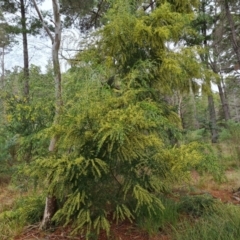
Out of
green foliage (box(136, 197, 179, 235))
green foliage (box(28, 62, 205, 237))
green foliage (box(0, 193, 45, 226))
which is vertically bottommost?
green foliage (box(136, 197, 179, 235))

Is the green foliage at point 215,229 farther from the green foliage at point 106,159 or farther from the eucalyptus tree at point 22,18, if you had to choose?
the eucalyptus tree at point 22,18

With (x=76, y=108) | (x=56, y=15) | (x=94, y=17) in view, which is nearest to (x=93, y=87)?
(x=76, y=108)

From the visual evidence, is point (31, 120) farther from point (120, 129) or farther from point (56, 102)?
point (120, 129)

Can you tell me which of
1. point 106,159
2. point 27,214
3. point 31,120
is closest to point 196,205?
point 106,159

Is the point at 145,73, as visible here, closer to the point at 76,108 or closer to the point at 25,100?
the point at 76,108

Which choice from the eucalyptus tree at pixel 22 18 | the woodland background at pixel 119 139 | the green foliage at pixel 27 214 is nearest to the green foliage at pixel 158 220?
the woodland background at pixel 119 139

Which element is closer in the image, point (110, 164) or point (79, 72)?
point (110, 164)

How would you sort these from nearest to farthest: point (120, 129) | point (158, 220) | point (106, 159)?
point (120, 129) < point (106, 159) < point (158, 220)

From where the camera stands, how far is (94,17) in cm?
574

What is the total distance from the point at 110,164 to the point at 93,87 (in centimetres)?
93

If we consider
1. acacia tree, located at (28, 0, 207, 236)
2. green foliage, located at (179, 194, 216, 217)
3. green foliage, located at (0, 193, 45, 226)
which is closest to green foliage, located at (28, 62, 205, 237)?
acacia tree, located at (28, 0, 207, 236)

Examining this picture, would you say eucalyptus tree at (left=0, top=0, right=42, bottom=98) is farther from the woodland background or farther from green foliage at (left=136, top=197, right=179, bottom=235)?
green foliage at (left=136, top=197, right=179, bottom=235)

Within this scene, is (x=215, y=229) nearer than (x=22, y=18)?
Yes

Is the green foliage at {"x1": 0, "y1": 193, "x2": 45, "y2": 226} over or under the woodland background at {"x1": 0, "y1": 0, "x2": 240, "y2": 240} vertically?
under
